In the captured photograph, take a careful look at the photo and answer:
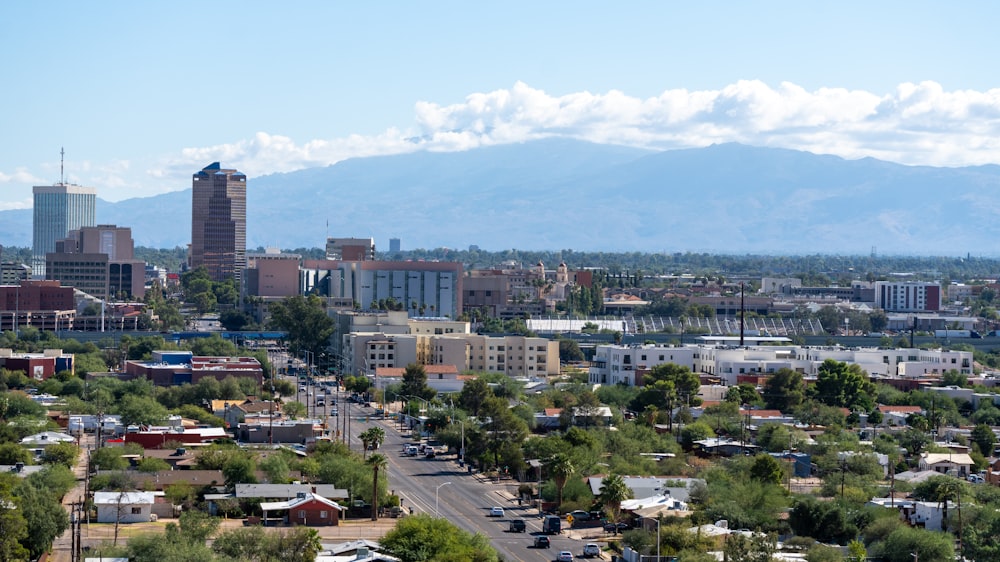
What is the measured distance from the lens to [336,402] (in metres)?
88.0

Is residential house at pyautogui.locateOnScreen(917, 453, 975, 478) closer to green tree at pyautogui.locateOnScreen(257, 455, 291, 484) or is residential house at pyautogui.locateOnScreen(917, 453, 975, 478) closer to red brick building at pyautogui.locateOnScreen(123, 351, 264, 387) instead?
green tree at pyautogui.locateOnScreen(257, 455, 291, 484)

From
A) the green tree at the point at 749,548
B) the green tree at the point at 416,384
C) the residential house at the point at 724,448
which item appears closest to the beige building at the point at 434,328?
the green tree at the point at 416,384

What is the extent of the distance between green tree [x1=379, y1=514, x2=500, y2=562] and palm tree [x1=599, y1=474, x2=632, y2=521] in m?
9.04

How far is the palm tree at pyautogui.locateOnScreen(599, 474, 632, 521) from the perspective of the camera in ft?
173

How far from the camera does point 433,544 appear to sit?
42781 millimetres

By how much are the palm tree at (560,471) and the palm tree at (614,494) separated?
2476 mm

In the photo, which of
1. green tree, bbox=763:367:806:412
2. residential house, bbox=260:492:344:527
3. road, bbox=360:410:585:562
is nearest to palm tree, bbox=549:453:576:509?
road, bbox=360:410:585:562

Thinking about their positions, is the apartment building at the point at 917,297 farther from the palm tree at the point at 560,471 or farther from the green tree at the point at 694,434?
the palm tree at the point at 560,471

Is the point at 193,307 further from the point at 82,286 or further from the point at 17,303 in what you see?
the point at 17,303

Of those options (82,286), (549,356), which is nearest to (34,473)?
(549,356)

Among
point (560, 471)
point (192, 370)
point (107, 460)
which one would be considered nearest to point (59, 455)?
point (107, 460)

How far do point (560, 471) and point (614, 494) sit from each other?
138 inches

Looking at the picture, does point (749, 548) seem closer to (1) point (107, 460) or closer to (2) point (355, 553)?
(2) point (355, 553)

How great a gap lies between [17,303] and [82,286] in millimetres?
37579
